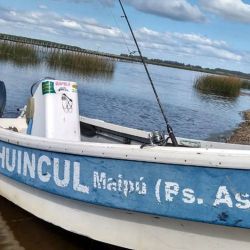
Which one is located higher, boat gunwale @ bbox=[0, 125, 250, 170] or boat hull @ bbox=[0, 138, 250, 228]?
boat gunwale @ bbox=[0, 125, 250, 170]

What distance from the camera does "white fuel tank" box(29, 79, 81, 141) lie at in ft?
19.3

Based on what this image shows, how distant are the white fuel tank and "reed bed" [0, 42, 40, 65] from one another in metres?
32.8

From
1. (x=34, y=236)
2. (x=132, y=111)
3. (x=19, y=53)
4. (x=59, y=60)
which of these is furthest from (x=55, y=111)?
(x=59, y=60)

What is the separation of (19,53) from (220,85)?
1960 cm

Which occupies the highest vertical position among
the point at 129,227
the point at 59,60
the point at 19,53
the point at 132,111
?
the point at 19,53

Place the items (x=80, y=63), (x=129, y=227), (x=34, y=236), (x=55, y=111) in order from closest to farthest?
1. (x=129, y=227)
2. (x=34, y=236)
3. (x=55, y=111)
4. (x=80, y=63)

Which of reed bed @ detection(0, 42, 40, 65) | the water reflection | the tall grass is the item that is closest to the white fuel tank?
the water reflection

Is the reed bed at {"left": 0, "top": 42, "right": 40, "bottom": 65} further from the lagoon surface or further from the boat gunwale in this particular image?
the boat gunwale

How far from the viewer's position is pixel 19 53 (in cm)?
3841

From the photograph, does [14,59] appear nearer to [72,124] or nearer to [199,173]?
[72,124]

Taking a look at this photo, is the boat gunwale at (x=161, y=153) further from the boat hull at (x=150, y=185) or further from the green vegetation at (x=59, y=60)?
the green vegetation at (x=59, y=60)

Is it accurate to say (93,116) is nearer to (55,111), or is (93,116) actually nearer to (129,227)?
(55,111)

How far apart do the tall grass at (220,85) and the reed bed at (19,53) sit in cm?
1707

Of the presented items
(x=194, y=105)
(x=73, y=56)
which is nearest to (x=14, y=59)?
(x=73, y=56)
